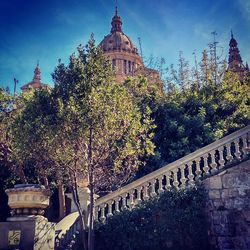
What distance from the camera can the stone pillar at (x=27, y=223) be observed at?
5.98 metres

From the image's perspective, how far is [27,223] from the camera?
6.04 meters

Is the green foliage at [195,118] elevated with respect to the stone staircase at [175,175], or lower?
elevated

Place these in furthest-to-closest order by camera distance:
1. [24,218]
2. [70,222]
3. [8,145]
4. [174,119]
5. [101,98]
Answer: [174,119], [8,145], [70,222], [101,98], [24,218]

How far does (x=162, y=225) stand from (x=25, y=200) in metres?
3.45

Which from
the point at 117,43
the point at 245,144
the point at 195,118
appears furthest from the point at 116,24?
the point at 245,144

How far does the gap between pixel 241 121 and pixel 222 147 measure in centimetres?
495

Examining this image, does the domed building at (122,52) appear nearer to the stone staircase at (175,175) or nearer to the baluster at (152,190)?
the stone staircase at (175,175)

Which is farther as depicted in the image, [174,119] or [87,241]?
[174,119]

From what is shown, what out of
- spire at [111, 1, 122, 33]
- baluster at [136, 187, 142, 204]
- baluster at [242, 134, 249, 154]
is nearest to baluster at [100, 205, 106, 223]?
baluster at [136, 187, 142, 204]

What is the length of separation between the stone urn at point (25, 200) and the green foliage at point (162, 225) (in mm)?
2396

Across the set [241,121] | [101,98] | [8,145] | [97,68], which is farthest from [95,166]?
[241,121]

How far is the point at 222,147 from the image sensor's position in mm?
8453

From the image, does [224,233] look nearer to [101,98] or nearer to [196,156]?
[196,156]

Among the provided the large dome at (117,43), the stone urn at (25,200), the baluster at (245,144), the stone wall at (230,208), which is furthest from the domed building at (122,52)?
the stone urn at (25,200)
